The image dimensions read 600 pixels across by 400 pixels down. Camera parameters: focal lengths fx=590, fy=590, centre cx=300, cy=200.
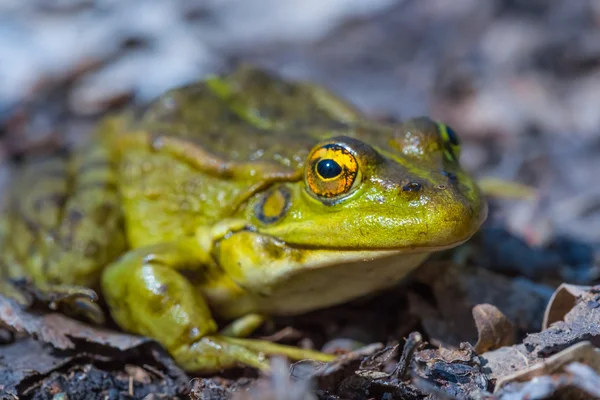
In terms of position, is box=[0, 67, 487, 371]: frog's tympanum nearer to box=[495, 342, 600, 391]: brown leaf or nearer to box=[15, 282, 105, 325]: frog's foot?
box=[15, 282, 105, 325]: frog's foot

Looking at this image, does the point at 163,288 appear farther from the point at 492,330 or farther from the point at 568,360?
the point at 568,360

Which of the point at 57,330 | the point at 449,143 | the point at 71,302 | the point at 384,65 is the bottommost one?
the point at 57,330

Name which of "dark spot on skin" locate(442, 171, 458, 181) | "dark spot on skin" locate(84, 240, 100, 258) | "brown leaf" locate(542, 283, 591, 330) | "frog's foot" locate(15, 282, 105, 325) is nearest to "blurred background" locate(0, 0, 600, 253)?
"brown leaf" locate(542, 283, 591, 330)

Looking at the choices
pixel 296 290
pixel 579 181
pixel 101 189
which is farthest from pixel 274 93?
pixel 579 181

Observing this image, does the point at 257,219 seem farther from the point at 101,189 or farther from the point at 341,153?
the point at 101,189

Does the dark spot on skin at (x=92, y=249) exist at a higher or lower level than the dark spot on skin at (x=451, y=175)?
lower

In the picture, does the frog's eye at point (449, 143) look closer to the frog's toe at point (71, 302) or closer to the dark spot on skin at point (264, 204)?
the dark spot on skin at point (264, 204)

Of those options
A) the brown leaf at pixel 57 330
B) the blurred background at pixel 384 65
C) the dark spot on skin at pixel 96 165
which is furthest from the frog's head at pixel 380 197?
the blurred background at pixel 384 65

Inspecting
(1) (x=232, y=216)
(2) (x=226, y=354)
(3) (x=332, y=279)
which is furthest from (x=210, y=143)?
(2) (x=226, y=354)
